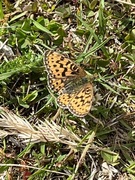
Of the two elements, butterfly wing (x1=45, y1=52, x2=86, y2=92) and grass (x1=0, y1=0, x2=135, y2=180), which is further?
grass (x1=0, y1=0, x2=135, y2=180)

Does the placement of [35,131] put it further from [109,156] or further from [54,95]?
[109,156]

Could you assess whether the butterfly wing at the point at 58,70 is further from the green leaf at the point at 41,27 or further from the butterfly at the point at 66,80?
the green leaf at the point at 41,27

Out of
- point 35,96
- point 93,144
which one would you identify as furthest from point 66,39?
point 93,144

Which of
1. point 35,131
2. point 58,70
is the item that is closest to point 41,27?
point 58,70

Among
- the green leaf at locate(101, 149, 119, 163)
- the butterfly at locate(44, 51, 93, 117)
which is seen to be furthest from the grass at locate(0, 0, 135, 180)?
the butterfly at locate(44, 51, 93, 117)

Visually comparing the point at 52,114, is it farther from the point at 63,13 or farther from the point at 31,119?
the point at 63,13

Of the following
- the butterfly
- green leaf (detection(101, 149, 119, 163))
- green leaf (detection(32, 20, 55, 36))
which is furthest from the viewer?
green leaf (detection(32, 20, 55, 36))

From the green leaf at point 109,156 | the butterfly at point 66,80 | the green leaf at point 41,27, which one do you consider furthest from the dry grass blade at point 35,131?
the green leaf at point 41,27

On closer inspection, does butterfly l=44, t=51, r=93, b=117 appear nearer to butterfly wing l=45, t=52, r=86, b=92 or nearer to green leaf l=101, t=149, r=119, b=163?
butterfly wing l=45, t=52, r=86, b=92
